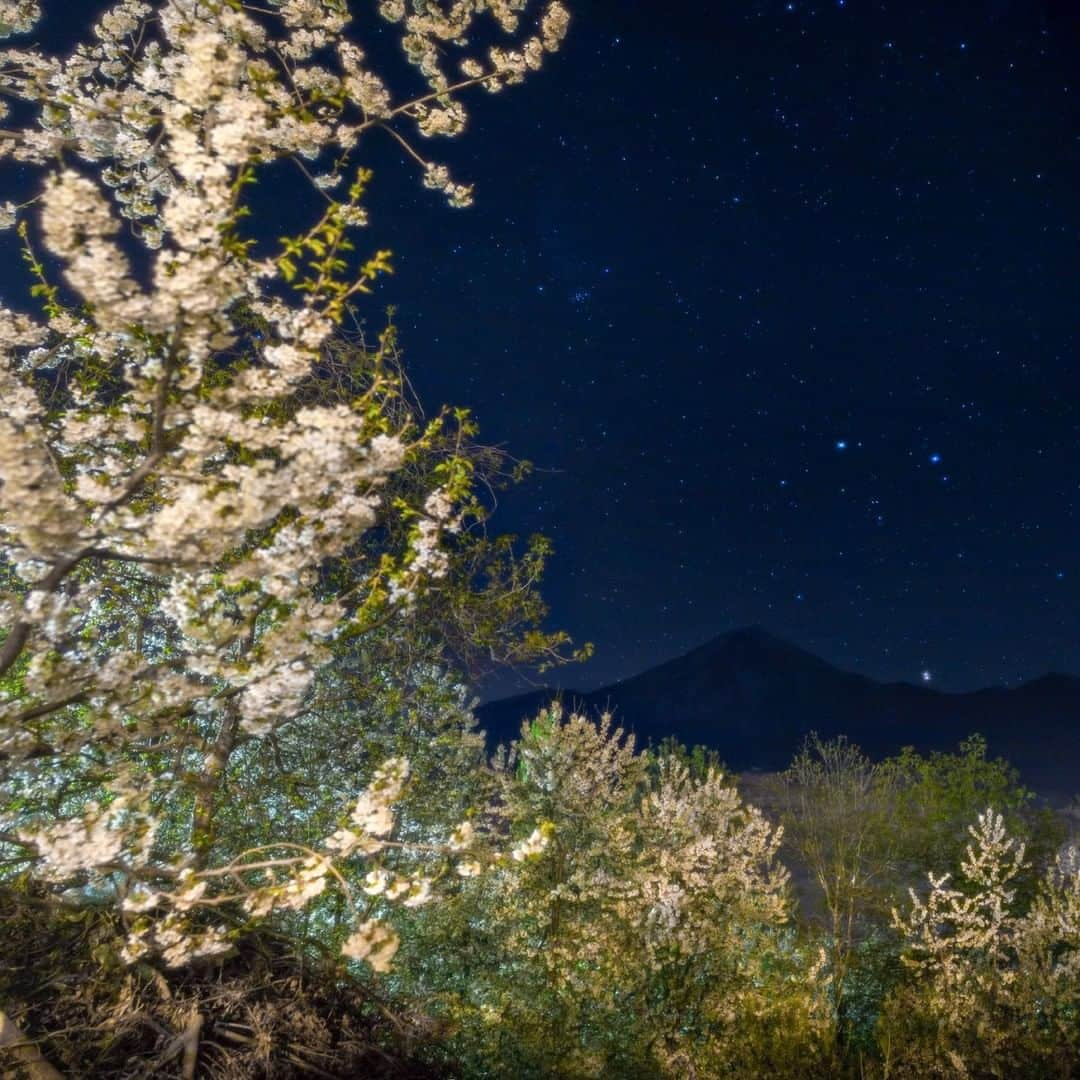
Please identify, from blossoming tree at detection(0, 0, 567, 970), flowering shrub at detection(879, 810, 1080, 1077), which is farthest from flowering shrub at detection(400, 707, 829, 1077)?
blossoming tree at detection(0, 0, 567, 970)

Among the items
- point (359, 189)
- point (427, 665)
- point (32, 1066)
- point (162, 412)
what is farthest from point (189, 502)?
point (427, 665)

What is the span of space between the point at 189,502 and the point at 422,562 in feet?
4.71

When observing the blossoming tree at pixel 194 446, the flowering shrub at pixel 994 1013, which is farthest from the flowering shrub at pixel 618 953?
the blossoming tree at pixel 194 446

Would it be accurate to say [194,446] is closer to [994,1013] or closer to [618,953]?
[618,953]

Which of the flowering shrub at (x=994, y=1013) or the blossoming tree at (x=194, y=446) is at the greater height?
the blossoming tree at (x=194, y=446)

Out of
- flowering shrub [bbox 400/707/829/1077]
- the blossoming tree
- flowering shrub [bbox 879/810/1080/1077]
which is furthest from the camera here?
flowering shrub [bbox 400/707/829/1077]

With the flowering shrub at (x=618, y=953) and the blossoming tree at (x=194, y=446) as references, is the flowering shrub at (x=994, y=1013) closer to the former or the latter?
the flowering shrub at (x=618, y=953)

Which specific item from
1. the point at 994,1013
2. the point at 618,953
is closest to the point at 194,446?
the point at 618,953

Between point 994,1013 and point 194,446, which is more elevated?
point 194,446

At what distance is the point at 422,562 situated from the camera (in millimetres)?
3832

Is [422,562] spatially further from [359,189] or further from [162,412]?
[359,189]

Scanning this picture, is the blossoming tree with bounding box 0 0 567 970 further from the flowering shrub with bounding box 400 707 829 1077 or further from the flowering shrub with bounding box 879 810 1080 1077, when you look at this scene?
the flowering shrub with bounding box 879 810 1080 1077

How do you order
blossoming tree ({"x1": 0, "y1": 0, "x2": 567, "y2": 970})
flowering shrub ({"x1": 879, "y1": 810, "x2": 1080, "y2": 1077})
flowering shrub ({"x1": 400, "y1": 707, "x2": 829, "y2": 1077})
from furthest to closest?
flowering shrub ({"x1": 400, "y1": 707, "x2": 829, "y2": 1077}), flowering shrub ({"x1": 879, "y1": 810, "x2": 1080, "y2": 1077}), blossoming tree ({"x1": 0, "y1": 0, "x2": 567, "y2": 970})

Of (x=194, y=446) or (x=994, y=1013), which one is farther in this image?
(x=994, y=1013)
